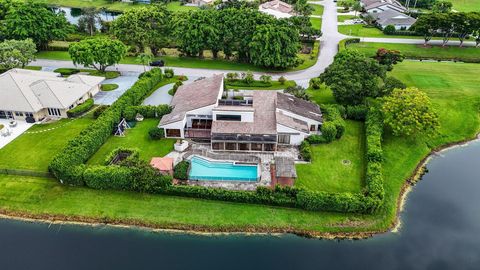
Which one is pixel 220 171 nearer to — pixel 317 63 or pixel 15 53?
pixel 317 63

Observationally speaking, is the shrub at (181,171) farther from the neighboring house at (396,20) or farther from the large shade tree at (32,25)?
the neighboring house at (396,20)

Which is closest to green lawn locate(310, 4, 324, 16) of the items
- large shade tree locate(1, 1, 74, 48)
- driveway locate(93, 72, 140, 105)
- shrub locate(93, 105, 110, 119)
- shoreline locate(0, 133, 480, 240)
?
driveway locate(93, 72, 140, 105)

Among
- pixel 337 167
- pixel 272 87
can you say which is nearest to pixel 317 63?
pixel 272 87

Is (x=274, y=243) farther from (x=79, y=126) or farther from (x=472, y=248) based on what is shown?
(x=79, y=126)

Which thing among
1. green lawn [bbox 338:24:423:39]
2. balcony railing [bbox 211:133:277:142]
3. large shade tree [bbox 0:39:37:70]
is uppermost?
green lawn [bbox 338:24:423:39]

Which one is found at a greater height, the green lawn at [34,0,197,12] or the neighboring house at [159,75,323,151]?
the green lawn at [34,0,197,12]

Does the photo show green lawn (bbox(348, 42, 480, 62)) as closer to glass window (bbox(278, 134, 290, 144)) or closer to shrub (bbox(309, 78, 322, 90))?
shrub (bbox(309, 78, 322, 90))
